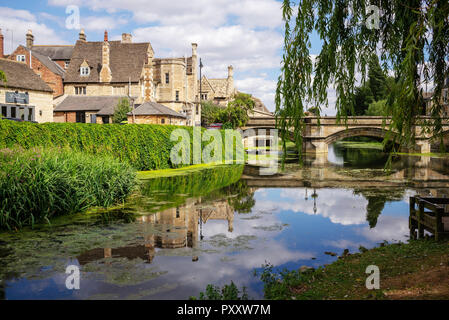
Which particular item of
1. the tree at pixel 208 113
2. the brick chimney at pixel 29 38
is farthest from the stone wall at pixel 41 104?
the tree at pixel 208 113

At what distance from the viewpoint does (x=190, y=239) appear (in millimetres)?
10109

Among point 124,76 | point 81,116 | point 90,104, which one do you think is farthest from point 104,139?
point 124,76

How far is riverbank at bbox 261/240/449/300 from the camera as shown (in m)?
5.93

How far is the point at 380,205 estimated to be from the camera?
588 inches

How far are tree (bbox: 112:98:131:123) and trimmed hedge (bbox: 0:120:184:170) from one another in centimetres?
1992

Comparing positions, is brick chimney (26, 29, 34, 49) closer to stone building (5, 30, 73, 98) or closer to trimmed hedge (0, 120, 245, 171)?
stone building (5, 30, 73, 98)

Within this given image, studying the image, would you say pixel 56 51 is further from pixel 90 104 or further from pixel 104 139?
pixel 104 139

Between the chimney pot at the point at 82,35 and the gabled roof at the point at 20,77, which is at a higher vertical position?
the chimney pot at the point at 82,35

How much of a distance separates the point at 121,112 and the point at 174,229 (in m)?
38.3

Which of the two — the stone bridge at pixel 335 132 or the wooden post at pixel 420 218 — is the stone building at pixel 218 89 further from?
the wooden post at pixel 420 218

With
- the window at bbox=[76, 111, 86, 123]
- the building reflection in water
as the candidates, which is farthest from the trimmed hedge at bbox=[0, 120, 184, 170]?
the window at bbox=[76, 111, 86, 123]

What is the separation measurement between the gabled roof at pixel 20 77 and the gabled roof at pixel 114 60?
15.1 m

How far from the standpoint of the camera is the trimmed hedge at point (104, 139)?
17.4m
